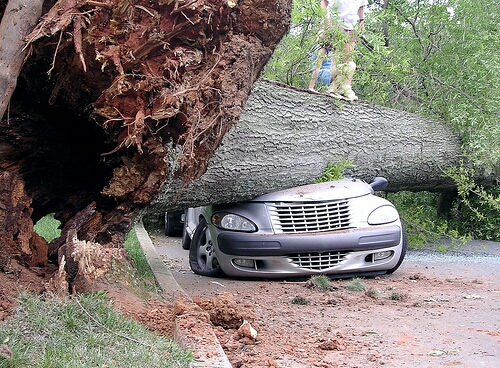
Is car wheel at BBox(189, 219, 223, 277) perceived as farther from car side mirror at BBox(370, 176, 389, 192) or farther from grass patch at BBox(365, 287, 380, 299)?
car side mirror at BBox(370, 176, 389, 192)

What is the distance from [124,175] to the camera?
425cm

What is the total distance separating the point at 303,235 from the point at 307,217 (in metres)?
0.25

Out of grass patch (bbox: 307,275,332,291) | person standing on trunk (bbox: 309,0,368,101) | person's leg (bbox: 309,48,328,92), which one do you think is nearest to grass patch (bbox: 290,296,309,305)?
grass patch (bbox: 307,275,332,291)

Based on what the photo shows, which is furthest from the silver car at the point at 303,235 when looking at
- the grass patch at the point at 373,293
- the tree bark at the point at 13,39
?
the tree bark at the point at 13,39

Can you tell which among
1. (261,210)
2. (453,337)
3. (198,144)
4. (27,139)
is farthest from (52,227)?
(453,337)

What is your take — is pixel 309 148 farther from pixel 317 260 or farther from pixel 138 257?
pixel 138 257

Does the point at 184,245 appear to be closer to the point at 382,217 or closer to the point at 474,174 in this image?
the point at 382,217

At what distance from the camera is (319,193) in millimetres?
6738

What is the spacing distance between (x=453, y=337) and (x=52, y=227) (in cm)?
650

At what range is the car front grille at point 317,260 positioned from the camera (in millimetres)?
6520

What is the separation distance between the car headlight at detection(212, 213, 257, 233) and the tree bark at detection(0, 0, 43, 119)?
11.4 ft

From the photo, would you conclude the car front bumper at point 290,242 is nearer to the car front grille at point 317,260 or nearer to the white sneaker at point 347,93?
the car front grille at point 317,260

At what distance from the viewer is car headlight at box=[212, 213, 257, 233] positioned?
653 centimetres

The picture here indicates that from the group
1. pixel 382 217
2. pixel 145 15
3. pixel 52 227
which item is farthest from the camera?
pixel 52 227
